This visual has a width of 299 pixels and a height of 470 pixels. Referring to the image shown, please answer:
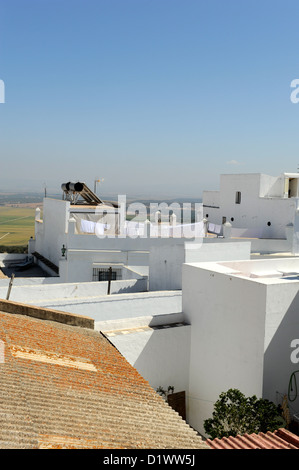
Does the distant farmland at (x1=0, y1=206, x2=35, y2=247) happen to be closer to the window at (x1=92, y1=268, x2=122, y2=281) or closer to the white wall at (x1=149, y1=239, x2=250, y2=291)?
the window at (x1=92, y1=268, x2=122, y2=281)

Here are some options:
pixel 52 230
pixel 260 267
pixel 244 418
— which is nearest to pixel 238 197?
pixel 52 230

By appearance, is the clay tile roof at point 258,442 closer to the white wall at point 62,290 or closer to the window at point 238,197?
the white wall at point 62,290

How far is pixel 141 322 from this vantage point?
13.0m

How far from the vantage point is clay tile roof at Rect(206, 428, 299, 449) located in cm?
706

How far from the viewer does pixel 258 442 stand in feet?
24.0

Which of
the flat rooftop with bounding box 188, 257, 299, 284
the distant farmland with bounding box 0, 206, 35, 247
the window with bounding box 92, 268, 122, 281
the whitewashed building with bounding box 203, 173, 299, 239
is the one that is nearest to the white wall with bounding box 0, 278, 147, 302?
the window with bounding box 92, 268, 122, 281

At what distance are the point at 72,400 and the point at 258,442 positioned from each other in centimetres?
334

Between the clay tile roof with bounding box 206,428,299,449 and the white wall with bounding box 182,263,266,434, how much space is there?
3.25m

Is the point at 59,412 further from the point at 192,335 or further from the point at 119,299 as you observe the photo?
the point at 119,299

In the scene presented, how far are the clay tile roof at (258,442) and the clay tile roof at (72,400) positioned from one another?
911mm

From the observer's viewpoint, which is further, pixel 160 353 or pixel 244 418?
pixel 160 353

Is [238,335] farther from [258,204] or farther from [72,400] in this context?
[258,204]

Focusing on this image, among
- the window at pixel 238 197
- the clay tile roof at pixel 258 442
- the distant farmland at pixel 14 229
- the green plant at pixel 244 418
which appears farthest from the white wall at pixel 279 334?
the distant farmland at pixel 14 229
